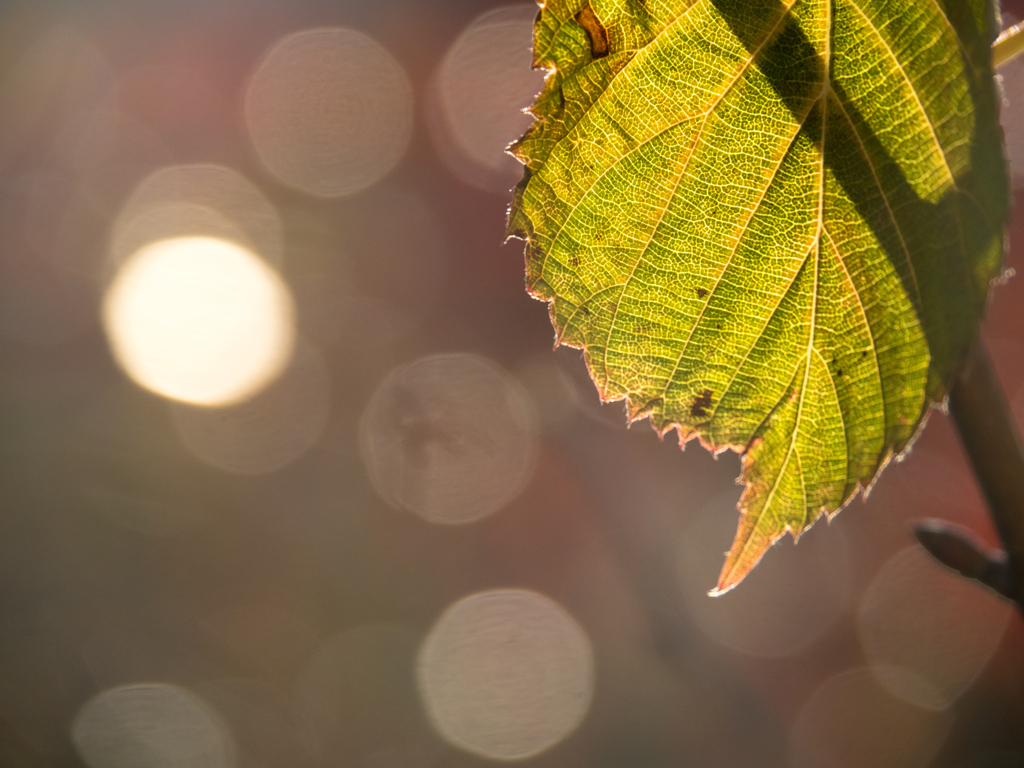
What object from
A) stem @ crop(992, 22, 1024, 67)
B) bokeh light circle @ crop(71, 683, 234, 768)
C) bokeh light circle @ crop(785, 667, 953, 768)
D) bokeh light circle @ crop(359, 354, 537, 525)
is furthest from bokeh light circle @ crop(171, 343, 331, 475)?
stem @ crop(992, 22, 1024, 67)

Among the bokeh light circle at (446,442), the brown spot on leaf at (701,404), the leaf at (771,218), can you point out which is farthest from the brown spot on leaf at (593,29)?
the bokeh light circle at (446,442)

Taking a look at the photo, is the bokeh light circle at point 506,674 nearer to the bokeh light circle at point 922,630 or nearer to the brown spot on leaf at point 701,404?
the bokeh light circle at point 922,630

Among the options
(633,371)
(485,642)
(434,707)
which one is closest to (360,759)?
(434,707)

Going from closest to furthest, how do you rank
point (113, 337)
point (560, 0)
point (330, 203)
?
point (560, 0)
point (113, 337)
point (330, 203)

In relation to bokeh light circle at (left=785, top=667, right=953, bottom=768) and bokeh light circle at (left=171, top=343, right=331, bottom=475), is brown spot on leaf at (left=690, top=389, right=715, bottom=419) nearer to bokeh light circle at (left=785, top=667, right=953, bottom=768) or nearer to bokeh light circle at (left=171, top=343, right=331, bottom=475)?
bokeh light circle at (left=171, top=343, right=331, bottom=475)

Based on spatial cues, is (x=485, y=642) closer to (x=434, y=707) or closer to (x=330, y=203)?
(x=434, y=707)

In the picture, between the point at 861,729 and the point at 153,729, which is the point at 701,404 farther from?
the point at 153,729

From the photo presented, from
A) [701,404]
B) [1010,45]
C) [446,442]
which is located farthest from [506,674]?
[1010,45]

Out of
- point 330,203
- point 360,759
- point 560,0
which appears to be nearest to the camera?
A: point 560,0
